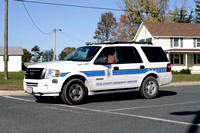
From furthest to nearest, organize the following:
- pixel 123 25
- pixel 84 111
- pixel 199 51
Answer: pixel 123 25 → pixel 199 51 → pixel 84 111

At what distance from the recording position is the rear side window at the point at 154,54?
11281 millimetres

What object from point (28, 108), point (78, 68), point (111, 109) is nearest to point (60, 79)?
point (78, 68)

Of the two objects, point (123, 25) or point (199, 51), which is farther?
point (123, 25)

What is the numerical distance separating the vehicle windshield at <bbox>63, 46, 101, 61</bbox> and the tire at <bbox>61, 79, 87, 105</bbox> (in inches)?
38.1

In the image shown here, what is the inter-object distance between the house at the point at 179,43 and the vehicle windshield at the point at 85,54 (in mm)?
30593

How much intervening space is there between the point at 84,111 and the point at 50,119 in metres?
1.41

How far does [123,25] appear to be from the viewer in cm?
5803

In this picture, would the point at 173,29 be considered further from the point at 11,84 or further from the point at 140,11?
the point at 11,84

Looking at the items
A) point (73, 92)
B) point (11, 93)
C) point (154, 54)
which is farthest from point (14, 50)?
point (73, 92)

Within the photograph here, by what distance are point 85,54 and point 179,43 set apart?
33.1 meters

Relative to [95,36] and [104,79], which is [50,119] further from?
[95,36]

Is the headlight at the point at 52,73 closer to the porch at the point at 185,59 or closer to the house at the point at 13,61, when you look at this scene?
the porch at the point at 185,59

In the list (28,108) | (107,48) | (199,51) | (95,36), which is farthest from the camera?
(95,36)

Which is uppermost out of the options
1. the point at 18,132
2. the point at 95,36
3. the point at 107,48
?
the point at 95,36
